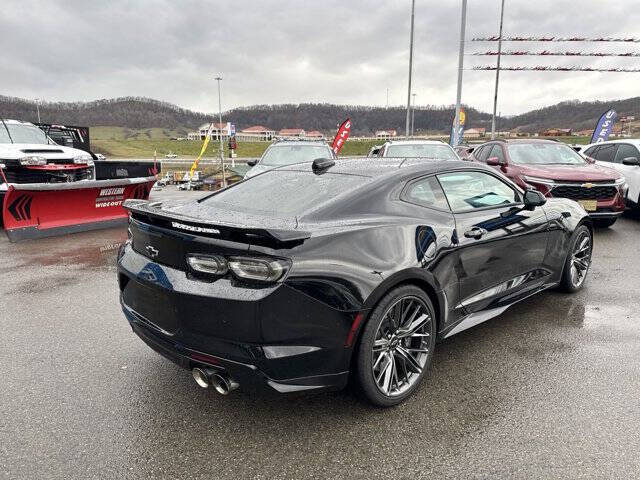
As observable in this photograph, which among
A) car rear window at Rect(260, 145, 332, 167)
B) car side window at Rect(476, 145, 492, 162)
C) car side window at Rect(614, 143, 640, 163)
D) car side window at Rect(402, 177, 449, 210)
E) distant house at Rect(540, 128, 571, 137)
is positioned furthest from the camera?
distant house at Rect(540, 128, 571, 137)

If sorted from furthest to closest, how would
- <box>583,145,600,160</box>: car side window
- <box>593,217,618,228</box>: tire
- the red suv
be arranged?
1. <box>583,145,600,160</box>: car side window
2. <box>593,217,618,228</box>: tire
3. the red suv

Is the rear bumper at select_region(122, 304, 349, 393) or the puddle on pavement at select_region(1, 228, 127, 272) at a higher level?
the rear bumper at select_region(122, 304, 349, 393)

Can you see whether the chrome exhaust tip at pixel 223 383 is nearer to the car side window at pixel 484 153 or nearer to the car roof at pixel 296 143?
the car side window at pixel 484 153

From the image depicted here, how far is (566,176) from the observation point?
764 centimetres

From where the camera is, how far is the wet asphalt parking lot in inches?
90.7

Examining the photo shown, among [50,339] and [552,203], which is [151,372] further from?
[552,203]

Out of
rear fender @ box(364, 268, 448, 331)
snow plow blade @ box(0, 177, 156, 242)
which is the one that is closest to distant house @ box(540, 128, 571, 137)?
snow plow blade @ box(0, 177, 156, 242)

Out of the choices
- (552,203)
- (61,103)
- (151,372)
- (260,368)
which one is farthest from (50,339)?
(61,103)

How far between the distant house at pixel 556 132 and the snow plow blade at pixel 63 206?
231ft

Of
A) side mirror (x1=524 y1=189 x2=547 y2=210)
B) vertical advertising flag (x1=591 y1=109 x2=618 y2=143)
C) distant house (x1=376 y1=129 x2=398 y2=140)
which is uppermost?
distant house (x1=376 y1=129 x2=398 y2=140)

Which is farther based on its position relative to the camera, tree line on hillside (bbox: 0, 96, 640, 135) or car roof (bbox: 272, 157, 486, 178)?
tree line on hillside (bbox: 0, 96, 640, 135)

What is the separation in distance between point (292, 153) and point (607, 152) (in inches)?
281

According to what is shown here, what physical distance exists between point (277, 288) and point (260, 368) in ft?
1.38

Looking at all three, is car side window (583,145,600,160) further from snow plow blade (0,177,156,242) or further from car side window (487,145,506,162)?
snow plow blade (0,177,156,242)
